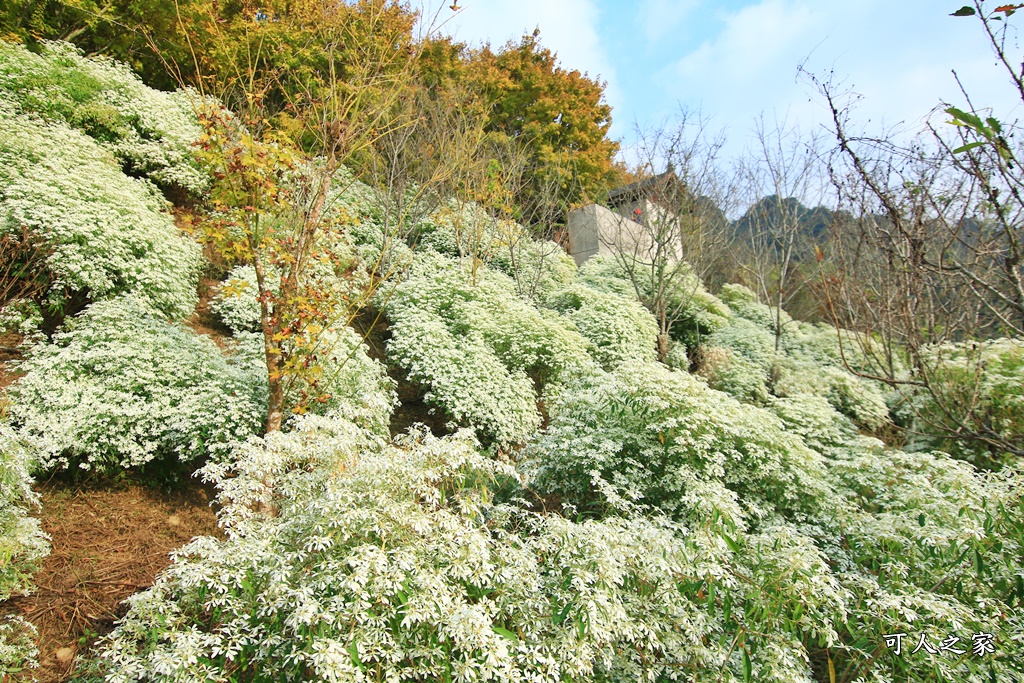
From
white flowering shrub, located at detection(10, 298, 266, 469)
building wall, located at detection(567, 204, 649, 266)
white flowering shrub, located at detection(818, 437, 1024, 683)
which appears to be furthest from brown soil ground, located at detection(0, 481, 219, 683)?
building wall, located at detection(567, 204, 649, 266)

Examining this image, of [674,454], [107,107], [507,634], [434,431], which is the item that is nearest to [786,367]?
[674,454]

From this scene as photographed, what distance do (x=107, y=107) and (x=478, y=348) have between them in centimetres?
651

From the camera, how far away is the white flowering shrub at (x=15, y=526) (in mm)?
3096

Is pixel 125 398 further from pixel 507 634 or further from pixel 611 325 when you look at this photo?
pixel 611 325

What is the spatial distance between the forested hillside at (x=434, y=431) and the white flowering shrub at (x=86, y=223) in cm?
4

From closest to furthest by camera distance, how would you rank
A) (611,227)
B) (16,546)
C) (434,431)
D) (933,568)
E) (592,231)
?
(16,546) → (933,568) → (434,431) → (611,227) → (592,231)

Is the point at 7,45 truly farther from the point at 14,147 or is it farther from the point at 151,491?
the point at 151,491

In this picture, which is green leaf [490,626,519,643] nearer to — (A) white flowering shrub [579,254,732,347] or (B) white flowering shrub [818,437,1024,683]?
(B) white flowering shrub [818,437,1024,683]

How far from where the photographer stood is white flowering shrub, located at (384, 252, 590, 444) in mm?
5934

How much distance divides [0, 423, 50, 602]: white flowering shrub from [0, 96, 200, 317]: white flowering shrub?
2.77m

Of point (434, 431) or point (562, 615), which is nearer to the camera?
point (562, 615)

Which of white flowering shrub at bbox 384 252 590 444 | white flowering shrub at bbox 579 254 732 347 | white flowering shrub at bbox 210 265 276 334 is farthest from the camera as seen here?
white flowering shrub at bbox 579 254 732 347

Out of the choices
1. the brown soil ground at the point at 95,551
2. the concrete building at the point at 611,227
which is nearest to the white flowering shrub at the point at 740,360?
the concrete building at the point at 611,227

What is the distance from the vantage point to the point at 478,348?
6.61 metres
